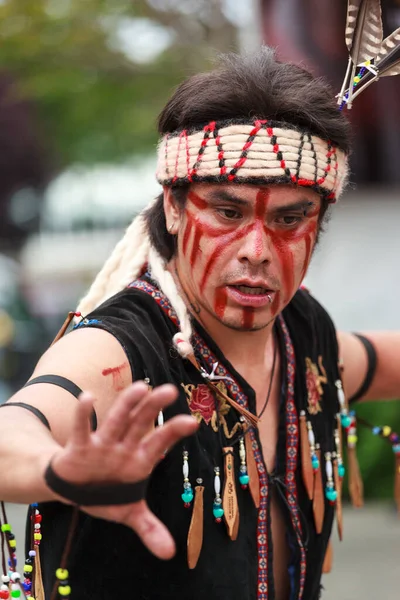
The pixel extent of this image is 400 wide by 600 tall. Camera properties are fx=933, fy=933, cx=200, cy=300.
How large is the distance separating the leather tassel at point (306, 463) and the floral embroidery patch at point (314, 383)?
0.09 meters

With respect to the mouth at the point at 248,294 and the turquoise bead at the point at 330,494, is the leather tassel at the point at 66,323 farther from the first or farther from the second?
the turquoise bead at the point at 330,494

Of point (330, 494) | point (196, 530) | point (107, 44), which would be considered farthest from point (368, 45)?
point (107, 44)

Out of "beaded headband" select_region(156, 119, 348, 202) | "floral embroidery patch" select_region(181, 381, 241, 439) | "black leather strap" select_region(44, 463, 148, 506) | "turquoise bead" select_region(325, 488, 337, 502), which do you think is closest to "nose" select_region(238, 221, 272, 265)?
"beaded headband" select_region(156, 119, 348, 202)

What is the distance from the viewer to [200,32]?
9.71 m

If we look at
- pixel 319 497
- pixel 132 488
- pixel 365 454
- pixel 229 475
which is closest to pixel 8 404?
pixel 132 488

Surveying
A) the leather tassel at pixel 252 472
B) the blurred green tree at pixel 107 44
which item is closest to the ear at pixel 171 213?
the leather tassel at pixel 252 472

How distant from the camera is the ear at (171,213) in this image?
8.80 feet

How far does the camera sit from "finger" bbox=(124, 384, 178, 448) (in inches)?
65.9

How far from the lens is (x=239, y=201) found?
2.50 metres

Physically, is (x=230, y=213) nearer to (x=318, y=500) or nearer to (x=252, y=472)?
(x=252, y=472)

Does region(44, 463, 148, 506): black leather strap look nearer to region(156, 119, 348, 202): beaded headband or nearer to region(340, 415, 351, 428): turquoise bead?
region(156, 119, 348, 202): beaded headband

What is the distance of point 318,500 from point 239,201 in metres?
0.96

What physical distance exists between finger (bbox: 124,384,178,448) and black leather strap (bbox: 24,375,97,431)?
1.45 ft

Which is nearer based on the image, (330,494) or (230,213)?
(230,213)
